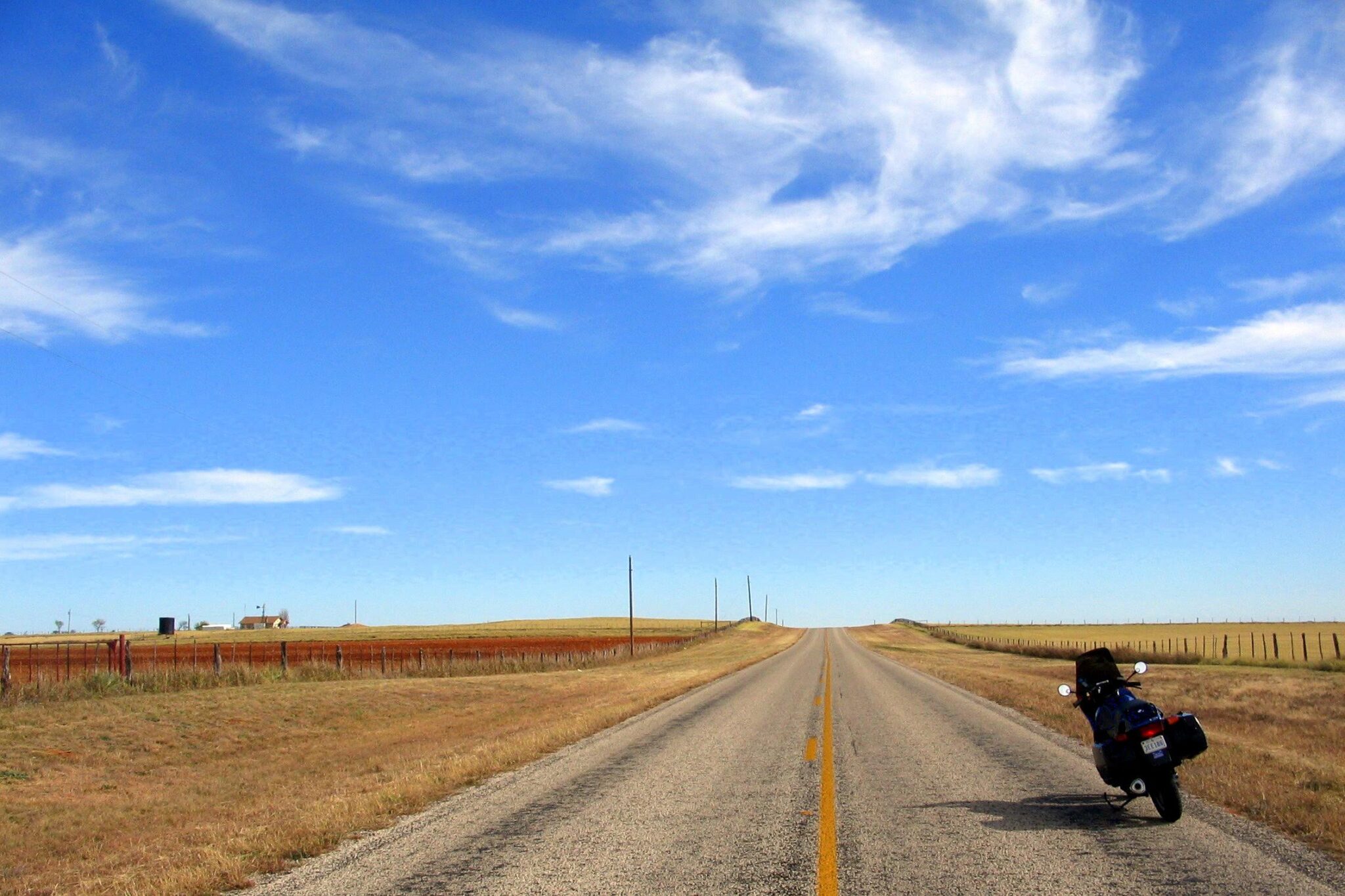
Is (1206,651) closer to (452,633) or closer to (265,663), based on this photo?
(265,663)

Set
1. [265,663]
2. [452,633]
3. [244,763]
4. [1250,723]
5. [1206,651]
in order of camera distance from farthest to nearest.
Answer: [452,633] → [1206,651] → [265,663] → [244,763] → [1250,723]

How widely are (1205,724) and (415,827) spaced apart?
16.8m

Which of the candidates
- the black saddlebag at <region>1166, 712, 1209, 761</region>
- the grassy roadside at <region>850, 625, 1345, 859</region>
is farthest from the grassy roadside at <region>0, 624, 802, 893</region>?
the grassy roadside at <region>850, 625, 1345, 859</region>

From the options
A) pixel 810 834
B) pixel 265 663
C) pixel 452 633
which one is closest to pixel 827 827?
pixel 810 834

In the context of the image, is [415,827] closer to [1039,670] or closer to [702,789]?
[702,789]

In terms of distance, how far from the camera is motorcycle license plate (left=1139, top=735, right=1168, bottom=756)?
8602 mm

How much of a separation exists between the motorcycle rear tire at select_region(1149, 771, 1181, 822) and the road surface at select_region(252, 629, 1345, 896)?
0.14 meters

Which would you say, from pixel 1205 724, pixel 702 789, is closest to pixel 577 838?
pixel 702 789

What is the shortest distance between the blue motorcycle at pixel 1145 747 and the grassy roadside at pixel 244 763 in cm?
709

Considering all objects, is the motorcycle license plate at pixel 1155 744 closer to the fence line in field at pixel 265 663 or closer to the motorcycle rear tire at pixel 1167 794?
the motorcycle rear tire at pixel 1167 794

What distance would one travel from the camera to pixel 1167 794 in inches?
347

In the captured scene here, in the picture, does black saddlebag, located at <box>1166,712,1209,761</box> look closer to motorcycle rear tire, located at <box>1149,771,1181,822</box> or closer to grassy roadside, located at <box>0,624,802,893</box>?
motorcycle rear tire, located at <box>1149,771,1181,822</box>

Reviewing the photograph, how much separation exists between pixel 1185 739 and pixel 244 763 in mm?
19798

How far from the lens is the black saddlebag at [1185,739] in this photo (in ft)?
27.8
